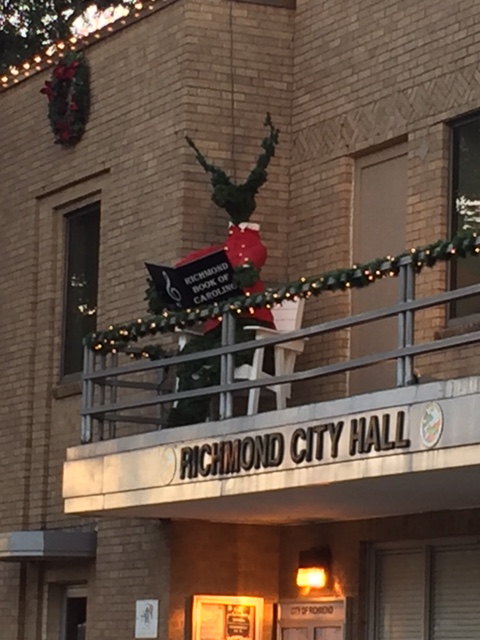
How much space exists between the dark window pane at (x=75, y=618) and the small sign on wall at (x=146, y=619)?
1785 millimetres

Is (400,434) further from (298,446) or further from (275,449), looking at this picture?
(275,449)

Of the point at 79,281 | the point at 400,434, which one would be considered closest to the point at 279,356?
the point at 400,434

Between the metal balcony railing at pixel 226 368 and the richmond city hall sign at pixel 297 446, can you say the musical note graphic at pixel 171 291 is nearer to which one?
the metal balcony railing at pixel 226 368

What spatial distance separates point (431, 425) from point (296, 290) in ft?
7.27

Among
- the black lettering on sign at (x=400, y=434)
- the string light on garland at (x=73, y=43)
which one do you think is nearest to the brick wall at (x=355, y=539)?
the black lettering on sign at (x=400, y=434)

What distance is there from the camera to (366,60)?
16.9m

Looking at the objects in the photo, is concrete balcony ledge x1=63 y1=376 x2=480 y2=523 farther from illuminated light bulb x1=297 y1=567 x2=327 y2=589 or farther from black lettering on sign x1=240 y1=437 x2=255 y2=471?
illuminated light bulb x1=297 y1=567 x2=327 y2=589

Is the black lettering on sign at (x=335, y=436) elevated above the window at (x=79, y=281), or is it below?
below

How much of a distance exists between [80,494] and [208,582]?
152 centimetres

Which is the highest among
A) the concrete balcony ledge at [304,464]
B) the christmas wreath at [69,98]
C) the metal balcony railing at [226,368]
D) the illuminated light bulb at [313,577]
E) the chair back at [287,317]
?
the christmas wreath at [69,98]

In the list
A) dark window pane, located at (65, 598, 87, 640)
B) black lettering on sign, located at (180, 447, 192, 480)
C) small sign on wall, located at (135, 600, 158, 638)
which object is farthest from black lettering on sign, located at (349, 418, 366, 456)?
dark window pane, located at (65, 598, 87, 640)

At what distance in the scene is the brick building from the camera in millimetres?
15273

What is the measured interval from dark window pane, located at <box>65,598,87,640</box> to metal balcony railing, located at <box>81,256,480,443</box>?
75.3 inches

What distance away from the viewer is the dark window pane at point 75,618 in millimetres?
18797
